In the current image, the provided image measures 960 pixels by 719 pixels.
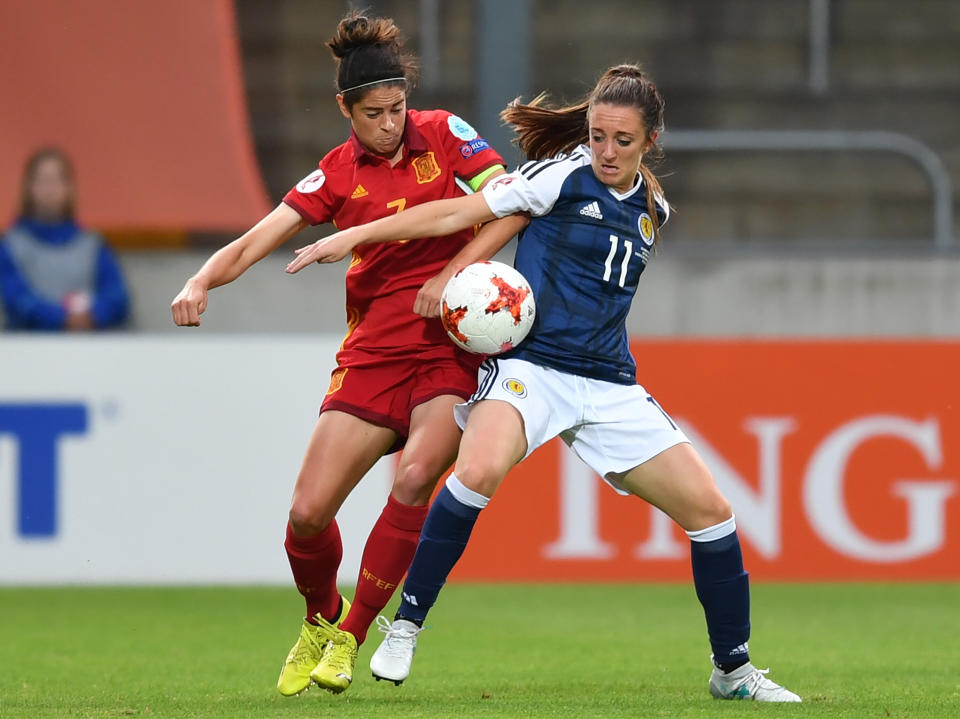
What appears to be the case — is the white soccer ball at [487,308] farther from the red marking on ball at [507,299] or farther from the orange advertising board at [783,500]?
the orange advertising board at [783,500]

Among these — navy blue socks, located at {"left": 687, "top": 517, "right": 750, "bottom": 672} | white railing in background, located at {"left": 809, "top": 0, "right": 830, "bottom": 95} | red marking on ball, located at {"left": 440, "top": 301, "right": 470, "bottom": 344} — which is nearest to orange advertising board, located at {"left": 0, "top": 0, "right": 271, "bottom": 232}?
white railing in background, located at {"left": 809, "top": 0, "right": 830, "bottom": 95}

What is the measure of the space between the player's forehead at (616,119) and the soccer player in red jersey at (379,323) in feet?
1.31

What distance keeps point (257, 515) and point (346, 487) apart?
344 centimetres

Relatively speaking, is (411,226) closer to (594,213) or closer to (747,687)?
(594,213)

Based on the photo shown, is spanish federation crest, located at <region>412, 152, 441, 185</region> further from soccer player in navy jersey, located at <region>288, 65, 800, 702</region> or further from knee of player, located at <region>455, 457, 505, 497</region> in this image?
knee of player, located at <region>455, 457, 505, 497</region>

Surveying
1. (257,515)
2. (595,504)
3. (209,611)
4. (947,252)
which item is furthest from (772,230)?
(209,611)

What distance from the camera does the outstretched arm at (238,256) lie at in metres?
4.68

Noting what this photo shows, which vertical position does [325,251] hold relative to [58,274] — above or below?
above

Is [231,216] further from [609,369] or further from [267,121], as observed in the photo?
[609,369]

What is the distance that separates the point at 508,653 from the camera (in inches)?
246

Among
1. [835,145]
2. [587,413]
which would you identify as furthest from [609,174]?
[835,145]

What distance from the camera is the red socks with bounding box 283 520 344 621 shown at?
16.9 feet

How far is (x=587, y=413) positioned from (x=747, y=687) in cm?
94

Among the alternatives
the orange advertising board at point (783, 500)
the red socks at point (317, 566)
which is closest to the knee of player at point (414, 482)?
the red socks at point (317, 566)
